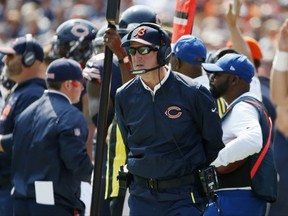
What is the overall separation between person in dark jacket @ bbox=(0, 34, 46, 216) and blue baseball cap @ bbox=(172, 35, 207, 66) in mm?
1652

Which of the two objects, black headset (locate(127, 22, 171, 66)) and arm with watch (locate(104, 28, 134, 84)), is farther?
arm with watch (locate(104, 28, 134, 84))

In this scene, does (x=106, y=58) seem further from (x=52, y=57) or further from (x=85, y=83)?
(x=52, y=57)

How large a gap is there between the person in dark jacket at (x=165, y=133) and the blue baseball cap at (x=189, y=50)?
3.46 ft

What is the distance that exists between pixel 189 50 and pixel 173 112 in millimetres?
1307

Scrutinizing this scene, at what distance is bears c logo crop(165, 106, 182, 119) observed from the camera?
689 cm

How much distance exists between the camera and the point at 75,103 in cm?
923

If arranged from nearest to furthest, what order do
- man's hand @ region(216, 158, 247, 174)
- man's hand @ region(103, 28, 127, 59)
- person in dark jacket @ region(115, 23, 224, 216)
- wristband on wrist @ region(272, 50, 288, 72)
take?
1. person in dark jacket @ region(115, 23, 224, 216)
2. man's hand @ region(103, 28, 127, 59)
3. man's hand @ region(216, 158, 247, 174)
4. wristband on wrist @ region(272, 50, 288, 72)

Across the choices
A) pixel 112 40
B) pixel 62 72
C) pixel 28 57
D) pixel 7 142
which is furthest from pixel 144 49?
pixel 28 57

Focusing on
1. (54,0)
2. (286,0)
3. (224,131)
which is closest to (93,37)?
(224,131)

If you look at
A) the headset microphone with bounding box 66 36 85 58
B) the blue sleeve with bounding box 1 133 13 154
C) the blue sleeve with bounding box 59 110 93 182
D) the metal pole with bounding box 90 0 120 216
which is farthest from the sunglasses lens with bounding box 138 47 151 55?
the headset microphone with bounding box 66 36 85 58

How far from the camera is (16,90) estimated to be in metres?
9.15

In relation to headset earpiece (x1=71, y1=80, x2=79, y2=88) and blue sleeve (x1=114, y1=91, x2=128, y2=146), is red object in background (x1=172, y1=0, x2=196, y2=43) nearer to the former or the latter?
headset earpiece (x1=71, y1=80, x2=79, y2=88)

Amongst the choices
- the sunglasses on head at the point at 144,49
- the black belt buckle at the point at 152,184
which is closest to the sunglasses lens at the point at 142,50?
the sunglasses on head at the point at 144,49

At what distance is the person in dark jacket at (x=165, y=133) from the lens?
6863 millimetres
